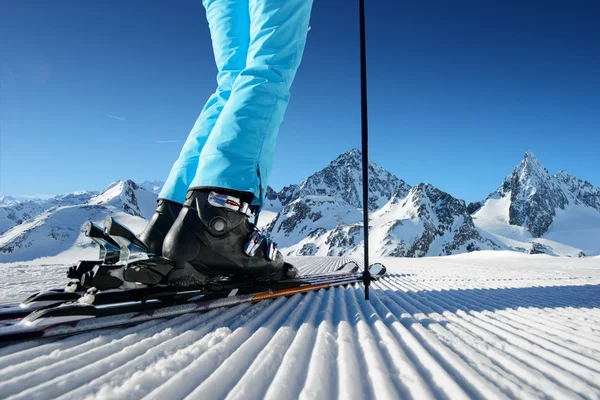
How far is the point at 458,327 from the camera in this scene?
105cm

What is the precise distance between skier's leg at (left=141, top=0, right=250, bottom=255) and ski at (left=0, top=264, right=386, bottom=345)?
479 mm

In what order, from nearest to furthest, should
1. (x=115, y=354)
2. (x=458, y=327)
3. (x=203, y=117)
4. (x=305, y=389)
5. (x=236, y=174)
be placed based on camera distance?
1. (x=305, y=389)
2. (x=115, y=354)
3. (x=458, y=327)
4. (x=236, y=174)
5. (x=203, y=117)

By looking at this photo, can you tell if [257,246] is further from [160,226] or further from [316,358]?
[316,358]

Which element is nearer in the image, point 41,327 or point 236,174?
point 41,327

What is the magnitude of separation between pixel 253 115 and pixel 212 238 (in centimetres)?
53

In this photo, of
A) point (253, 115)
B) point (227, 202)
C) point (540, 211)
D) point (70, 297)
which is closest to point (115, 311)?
point (70, 297)

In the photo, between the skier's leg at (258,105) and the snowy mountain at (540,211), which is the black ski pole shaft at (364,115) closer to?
the skier's leg at (258,105)

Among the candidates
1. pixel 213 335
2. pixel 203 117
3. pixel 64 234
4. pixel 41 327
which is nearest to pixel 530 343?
pixel 213 335

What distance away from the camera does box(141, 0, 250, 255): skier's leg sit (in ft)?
5.15

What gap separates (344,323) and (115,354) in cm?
68

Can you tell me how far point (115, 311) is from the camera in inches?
38.2

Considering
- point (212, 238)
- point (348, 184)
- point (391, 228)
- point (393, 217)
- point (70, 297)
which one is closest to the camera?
point (70, 297)

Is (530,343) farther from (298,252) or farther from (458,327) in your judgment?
(298,252)

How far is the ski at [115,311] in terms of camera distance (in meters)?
0.84
